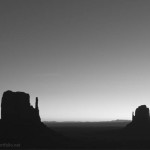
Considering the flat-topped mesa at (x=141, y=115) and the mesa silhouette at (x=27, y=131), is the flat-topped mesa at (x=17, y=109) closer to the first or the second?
the mesa silhouette at (x=27, y=131)

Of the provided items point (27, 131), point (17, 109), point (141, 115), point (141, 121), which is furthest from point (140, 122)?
point (27, 131)

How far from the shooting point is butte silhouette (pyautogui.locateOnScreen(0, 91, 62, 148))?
91050 mm

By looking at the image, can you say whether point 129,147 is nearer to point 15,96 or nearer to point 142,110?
point 15,96

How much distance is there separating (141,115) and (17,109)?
58.1 metres

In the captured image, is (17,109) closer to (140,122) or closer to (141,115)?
(140,122)

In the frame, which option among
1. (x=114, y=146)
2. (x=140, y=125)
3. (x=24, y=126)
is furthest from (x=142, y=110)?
(x=24, y=126)

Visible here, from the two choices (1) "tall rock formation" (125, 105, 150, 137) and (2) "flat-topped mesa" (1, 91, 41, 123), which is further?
(1) "tall rock formation" (125, 105, 150, 137)

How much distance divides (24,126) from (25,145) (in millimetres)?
9481

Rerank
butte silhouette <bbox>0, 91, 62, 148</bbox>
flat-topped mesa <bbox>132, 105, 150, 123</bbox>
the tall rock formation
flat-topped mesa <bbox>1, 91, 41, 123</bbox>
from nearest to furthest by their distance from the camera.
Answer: butte silhouette <bbox>0, 91, 62, 148</bbox> < flat-topped mesa <bbox>1, 91, 41, 123</bbox> < the tall rock formation < flat-topped mesa <bbox>132, 105, 150, 123</bbox>

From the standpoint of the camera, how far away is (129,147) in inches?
3684

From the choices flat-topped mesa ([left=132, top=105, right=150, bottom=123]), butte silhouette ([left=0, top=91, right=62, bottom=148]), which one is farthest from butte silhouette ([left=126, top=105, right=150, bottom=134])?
butte silhouette ([left=0, top=91, right=62, bottom=148])

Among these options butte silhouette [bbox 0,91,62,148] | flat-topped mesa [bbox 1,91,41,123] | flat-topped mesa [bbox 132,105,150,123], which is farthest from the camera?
flat-topped mesa [bbox 132,105,150,123]

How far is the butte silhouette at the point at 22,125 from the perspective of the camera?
9105 centimetres

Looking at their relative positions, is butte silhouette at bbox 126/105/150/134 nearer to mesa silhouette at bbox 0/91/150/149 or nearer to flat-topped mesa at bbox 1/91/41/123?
mesa silhouette at bbox 0/91/150/149
